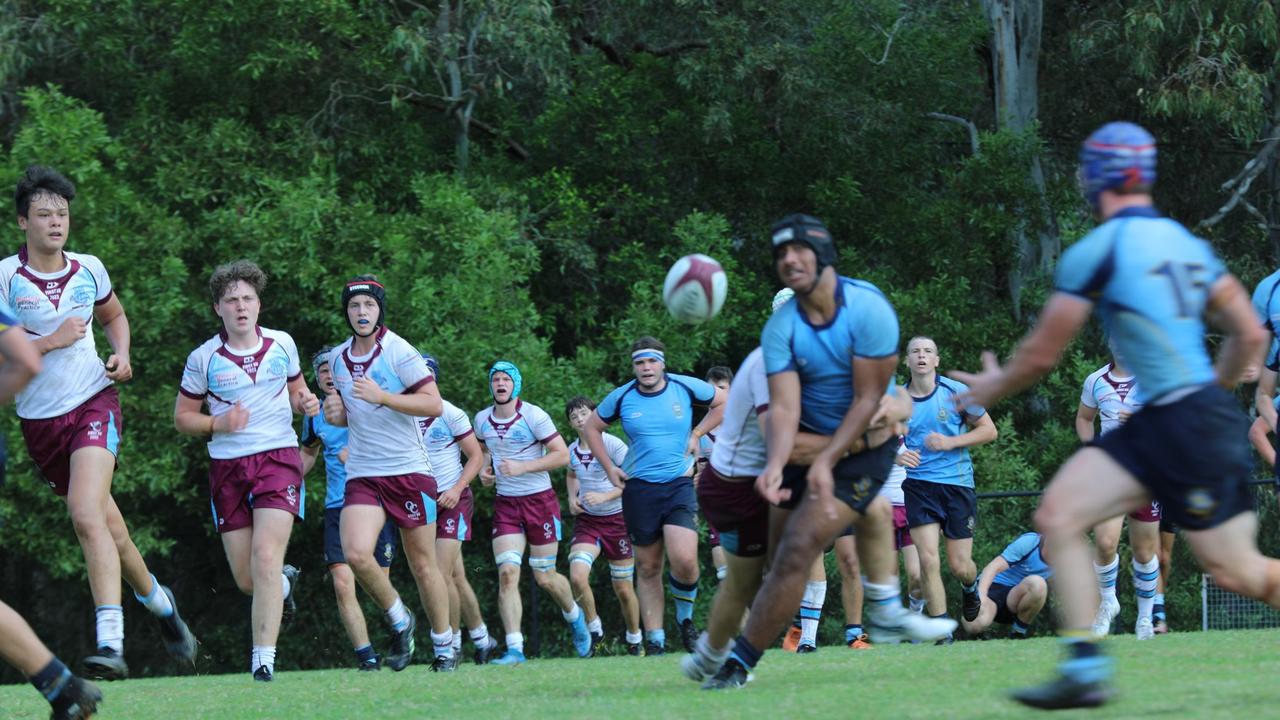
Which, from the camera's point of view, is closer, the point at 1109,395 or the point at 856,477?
the point at 856,477

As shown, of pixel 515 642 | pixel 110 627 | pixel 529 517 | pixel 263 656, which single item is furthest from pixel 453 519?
pixel 110 627

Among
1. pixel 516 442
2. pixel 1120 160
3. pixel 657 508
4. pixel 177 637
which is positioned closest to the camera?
pixel 1120 160

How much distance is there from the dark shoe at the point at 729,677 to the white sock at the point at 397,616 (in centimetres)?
472

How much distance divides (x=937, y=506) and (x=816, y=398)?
693 cm

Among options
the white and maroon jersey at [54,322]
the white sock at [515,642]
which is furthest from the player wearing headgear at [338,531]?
the white and maroon jersey at [54,322]

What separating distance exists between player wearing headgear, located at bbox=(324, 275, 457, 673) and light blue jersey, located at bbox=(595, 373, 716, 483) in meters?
2.78

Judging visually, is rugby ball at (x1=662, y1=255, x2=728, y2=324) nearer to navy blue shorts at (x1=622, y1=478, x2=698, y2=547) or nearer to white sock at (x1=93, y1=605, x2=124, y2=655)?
white sock at (x1=93, y1=605, x2=124, y2=655)

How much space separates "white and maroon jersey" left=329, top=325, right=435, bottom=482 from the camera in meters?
10.7

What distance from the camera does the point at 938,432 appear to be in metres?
14.1

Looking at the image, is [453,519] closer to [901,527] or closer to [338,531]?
[338,531]

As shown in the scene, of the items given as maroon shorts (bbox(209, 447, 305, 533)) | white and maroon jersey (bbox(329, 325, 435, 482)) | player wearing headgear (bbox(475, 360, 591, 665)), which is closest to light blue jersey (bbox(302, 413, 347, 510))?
player wearing headgear (bbox(475, 360, 591, 665))

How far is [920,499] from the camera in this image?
1395 cm

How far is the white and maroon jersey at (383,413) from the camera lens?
35.1 ft

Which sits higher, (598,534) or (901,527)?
(901,527)
